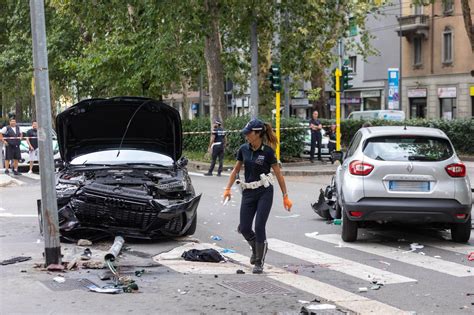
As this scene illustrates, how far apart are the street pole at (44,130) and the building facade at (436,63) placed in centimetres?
3948

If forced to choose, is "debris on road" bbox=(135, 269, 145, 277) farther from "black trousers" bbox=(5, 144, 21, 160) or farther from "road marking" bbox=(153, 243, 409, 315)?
"black trousers" bbox=(5, 144, 21, 160)

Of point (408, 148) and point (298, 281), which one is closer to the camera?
point (298, 281)

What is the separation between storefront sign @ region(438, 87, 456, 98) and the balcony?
4.44 m

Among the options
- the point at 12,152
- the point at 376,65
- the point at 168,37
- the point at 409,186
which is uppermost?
the point at 376,65

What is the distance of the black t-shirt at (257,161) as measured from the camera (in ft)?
25.2

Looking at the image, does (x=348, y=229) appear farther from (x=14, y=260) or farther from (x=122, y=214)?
(x=14, y=260)

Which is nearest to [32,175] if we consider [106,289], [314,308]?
[106,289]

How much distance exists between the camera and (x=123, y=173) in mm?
9531

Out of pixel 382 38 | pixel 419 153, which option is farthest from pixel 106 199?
pixel 382 38

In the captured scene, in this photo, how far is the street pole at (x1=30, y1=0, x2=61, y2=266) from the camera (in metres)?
7.29

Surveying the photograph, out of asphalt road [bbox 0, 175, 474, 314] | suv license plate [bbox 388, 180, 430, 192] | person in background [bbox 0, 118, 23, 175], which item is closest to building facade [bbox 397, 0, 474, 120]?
person in background [bbox 0, 118, 23, 175]

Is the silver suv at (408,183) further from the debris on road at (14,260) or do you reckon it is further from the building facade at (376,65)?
the building facade at (376,65)

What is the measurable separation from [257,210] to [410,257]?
246cm

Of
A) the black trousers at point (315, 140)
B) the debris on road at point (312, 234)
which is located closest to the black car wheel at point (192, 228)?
the debris on road at point (312, 234)
